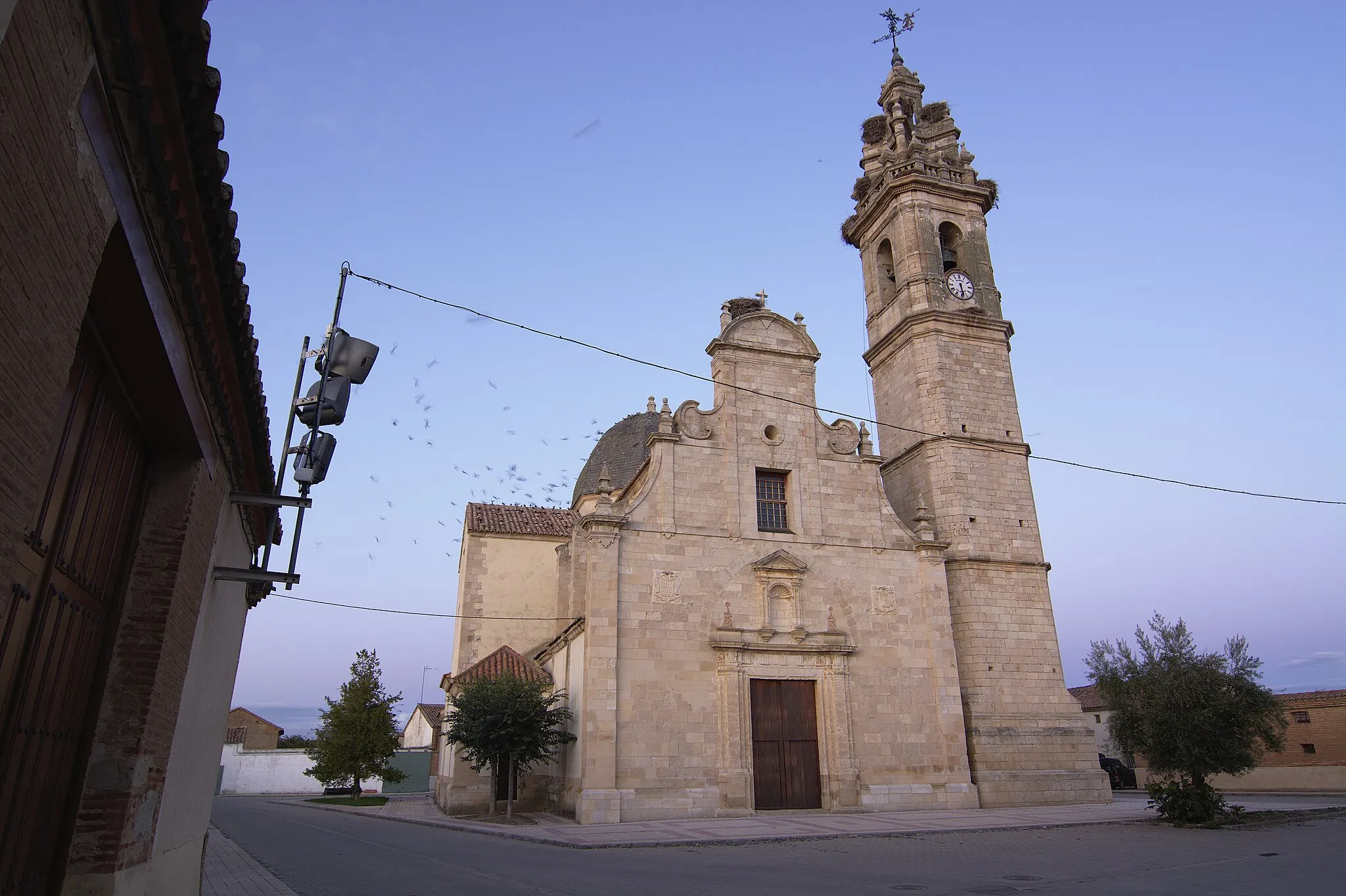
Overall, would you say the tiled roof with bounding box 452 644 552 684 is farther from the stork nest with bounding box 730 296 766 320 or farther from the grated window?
the stork nest with bounding box 730 296 766 320

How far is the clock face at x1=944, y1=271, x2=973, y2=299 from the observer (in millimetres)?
25984

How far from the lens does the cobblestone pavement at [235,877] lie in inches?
378

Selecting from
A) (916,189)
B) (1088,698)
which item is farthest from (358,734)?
(1088,698)

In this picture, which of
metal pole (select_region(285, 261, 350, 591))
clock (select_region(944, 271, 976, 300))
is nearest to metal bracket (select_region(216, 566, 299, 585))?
metal pole (select_region(285, 261, 350, 591))

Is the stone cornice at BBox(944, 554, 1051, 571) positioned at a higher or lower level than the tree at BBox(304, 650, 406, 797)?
higher

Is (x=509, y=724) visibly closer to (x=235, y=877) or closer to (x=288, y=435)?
(x=235, y=877)

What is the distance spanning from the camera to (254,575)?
706 cm

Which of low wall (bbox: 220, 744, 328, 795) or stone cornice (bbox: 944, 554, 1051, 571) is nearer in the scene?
stone cornice (bbox: 944, 554, 1051, 571)

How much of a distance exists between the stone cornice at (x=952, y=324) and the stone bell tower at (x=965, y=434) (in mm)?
46

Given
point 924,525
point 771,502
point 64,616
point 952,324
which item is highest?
point 952,324

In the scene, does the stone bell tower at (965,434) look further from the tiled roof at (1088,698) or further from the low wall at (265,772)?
the low wall at (265,772)

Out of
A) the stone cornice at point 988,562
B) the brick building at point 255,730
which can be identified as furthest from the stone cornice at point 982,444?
the brick building at point 255,730

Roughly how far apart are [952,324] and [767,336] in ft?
21.4

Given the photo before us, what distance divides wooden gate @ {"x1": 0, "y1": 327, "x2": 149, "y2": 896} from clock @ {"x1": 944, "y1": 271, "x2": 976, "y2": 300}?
81.1 ft
